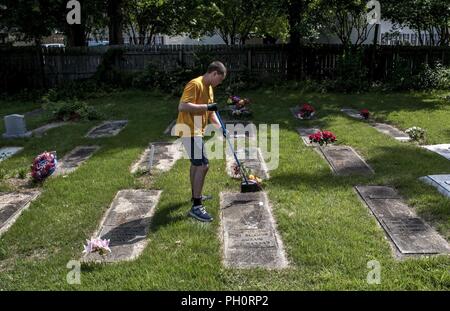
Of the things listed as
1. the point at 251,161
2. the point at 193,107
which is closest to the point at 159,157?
the point at 251,161

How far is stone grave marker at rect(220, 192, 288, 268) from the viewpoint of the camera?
4426 millimetres

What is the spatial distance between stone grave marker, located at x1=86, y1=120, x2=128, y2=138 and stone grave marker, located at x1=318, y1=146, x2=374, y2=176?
439 centimetres

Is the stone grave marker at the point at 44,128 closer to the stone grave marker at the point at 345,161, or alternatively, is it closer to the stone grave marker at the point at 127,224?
the stone grave marker at the point at 127,224

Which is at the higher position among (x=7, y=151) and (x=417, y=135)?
(x=417, y=135)

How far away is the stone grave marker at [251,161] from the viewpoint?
712 centimetres

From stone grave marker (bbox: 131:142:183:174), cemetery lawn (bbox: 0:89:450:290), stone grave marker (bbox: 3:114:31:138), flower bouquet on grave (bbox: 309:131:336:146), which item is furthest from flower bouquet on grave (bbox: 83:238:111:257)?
stone grave marker (bbox: 3:114:31:138)

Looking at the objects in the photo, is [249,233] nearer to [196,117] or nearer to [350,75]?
[196,117]

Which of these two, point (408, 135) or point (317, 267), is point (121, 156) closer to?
point (317, 267)

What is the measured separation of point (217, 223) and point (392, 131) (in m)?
5.93

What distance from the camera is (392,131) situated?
32.8 feet

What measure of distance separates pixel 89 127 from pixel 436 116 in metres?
7.85

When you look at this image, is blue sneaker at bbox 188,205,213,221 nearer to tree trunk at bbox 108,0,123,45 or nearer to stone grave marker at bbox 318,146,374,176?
stone grave marker at bbox 318,146,374,176

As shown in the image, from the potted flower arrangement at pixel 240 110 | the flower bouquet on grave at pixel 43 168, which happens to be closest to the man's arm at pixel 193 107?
the flower bouquet on grave at pixel 43 168

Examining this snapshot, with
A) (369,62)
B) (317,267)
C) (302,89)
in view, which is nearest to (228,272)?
(317,267)
